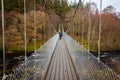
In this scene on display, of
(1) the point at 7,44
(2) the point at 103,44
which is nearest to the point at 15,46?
(1) the point at 7,44

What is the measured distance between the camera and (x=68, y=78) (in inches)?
127

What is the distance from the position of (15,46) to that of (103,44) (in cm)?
551

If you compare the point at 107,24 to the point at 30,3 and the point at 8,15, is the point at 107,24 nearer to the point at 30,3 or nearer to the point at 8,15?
the point at 30,3

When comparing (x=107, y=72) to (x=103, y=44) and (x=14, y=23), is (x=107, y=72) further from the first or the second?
(x=14, y=23)

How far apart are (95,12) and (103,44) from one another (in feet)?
4.07

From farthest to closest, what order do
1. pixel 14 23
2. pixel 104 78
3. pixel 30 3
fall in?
pixel 14 23 → pixel 30 3 → pixel 104 78

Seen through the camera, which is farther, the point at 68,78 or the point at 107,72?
the point at 68,78

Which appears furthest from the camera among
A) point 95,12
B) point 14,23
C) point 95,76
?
point 14,23

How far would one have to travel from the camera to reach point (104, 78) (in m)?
1.48

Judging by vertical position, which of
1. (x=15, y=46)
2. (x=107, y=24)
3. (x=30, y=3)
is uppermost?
(x=30, y=3)

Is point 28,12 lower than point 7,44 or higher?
higher

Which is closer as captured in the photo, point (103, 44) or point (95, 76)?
point (95, 76)

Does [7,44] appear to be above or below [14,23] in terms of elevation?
below

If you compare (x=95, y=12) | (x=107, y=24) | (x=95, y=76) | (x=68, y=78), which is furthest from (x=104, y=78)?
(x=107, y=24)
